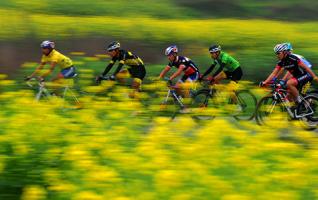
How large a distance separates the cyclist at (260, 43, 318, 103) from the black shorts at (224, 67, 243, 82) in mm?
1073

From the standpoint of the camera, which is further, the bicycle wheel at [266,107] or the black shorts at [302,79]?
the black shorts at [302,79]

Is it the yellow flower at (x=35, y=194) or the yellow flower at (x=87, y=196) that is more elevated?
the yellow flower at (x=87, y=196)

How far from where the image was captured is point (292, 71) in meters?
11.3

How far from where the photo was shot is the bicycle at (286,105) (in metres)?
10.9

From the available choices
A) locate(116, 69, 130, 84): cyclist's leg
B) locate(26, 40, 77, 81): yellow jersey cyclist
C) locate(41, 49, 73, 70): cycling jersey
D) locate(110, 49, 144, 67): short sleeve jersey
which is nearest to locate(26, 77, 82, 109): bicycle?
locate(26, 40, 77, 81): yellow jersey cyclist

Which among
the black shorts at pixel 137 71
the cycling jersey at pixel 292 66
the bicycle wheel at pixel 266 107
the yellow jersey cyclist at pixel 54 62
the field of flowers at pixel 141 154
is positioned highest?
the field of flowers at pixel 141 154

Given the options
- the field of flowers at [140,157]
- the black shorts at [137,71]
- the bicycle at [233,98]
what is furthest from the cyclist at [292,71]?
the field of flowers at [140,157]

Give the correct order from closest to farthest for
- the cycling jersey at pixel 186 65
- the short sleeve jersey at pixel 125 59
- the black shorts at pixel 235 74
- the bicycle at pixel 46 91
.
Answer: the bicycle at pixel 46 91
the short sleeve jersey at pixel 125 59
the cycling jersey at pixel 186 65
the black shorts at pixel 235 74

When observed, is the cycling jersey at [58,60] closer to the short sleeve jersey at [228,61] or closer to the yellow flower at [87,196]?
the short sleeve jersey at [228,61]

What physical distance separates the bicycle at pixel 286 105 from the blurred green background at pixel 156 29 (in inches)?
97.0

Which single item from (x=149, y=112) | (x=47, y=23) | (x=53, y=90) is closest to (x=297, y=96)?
(x=53, y=90)

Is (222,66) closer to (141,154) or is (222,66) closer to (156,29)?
(156,29)

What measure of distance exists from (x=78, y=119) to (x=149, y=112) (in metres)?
0.85

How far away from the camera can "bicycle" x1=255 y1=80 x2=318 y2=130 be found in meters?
10.9
